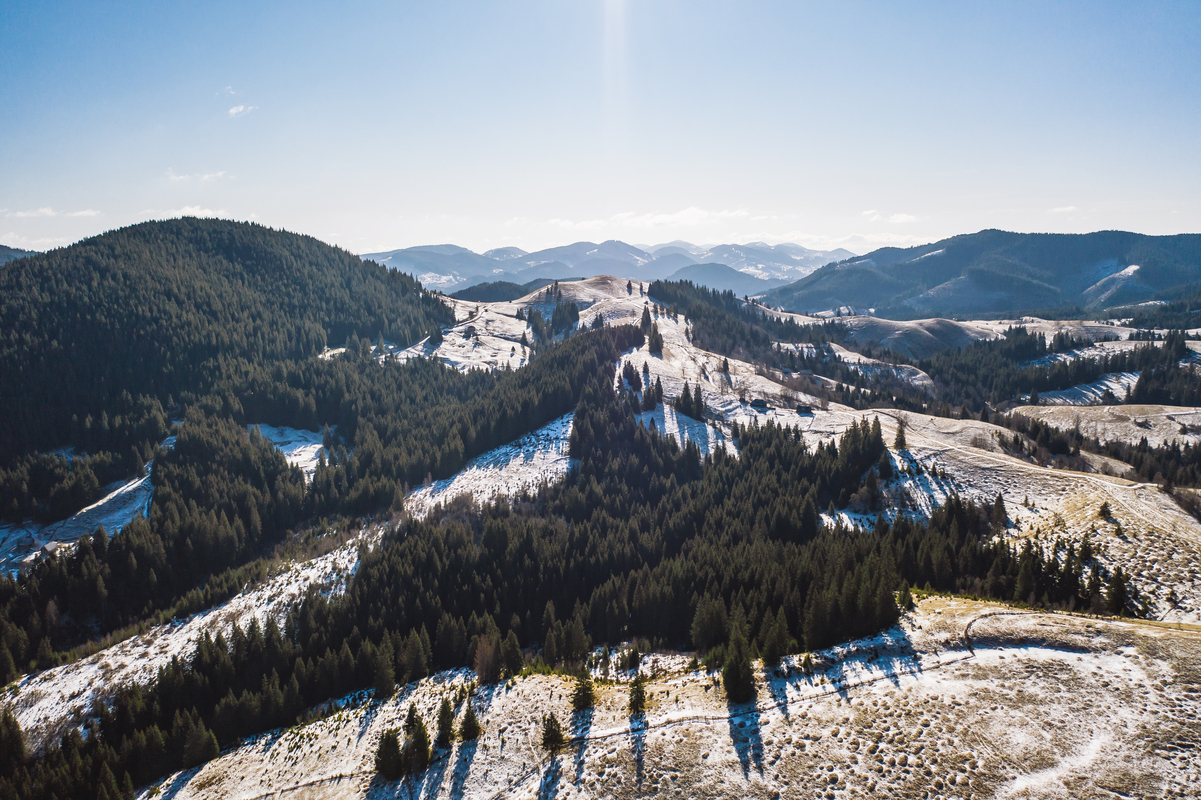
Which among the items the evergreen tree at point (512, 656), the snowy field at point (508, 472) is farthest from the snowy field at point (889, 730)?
the snowy field at point (508, 472)

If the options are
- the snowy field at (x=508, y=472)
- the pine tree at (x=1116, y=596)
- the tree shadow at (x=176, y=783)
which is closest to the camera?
the pine tree at (x=1116, y=596)

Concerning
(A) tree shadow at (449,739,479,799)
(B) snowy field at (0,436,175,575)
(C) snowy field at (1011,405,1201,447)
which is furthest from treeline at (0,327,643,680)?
(C) snowy field at (1011,405,1201,447)

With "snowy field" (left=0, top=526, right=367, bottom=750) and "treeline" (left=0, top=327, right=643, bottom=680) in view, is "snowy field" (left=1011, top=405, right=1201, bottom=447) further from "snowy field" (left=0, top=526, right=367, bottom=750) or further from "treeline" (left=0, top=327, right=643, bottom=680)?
"snowy field" (left=0, top=526, right=367, bottom=750)

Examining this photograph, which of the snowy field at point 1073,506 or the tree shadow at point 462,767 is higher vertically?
the snowy field at point 1073,506

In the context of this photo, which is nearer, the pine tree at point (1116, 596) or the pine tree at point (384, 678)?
the pine tree at point (1116, 596)

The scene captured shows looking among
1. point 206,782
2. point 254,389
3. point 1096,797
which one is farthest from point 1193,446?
point 254,389

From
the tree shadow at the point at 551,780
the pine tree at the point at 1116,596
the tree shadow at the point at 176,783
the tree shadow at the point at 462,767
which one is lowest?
the tree shadow at the point at 176,783

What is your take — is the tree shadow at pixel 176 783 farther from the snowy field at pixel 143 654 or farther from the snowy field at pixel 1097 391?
the snowy field at pixel 1097 391
